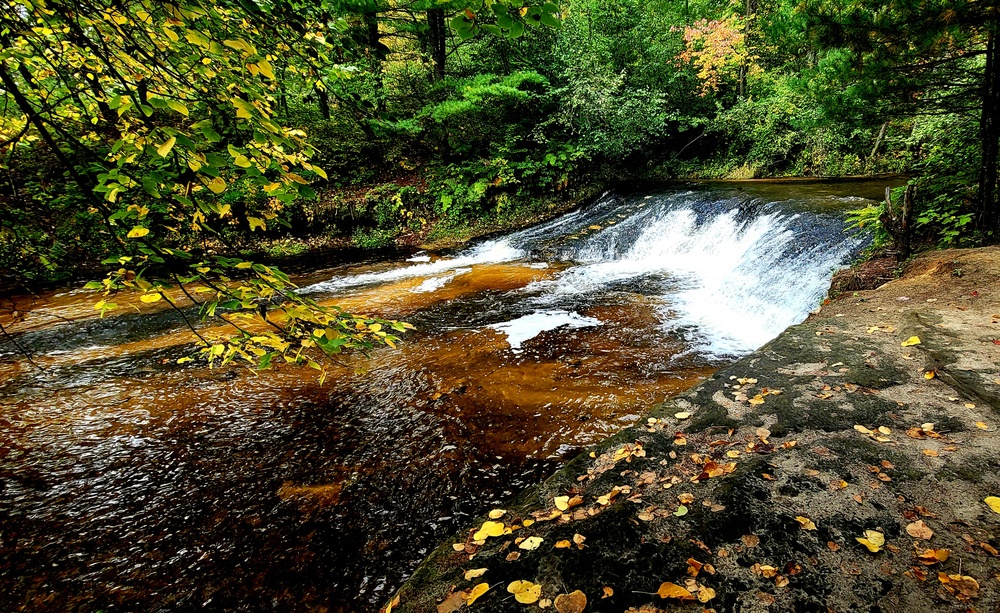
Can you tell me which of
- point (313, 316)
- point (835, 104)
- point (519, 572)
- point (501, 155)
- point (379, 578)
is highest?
point (501, 155)

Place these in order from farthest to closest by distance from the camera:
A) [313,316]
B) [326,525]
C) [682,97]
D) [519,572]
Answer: [682,97]
[326,525]
[519,572]
[313,316]

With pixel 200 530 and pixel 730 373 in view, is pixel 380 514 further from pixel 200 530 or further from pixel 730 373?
pixel 730 373

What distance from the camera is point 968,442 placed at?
231 centimetres

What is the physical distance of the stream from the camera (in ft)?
8.84

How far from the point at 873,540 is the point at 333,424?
4.04m

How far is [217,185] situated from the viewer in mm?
1353

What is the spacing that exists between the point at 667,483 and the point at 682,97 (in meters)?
18.9

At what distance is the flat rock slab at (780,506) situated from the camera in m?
1.71

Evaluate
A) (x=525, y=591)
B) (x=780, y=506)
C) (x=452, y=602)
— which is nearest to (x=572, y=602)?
(x=525, y=591)

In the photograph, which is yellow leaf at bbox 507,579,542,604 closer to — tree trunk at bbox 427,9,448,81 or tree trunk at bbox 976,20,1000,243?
tree trunk at bbox 976,20,1000,243

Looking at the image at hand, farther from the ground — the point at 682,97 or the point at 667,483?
the point at 682,97

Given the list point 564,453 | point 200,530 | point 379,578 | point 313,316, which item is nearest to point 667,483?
point 564,453

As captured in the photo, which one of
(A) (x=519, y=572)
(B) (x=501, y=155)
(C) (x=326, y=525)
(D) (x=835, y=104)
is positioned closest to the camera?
(A) (x=519, y=572)

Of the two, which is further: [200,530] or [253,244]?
[253,244]
